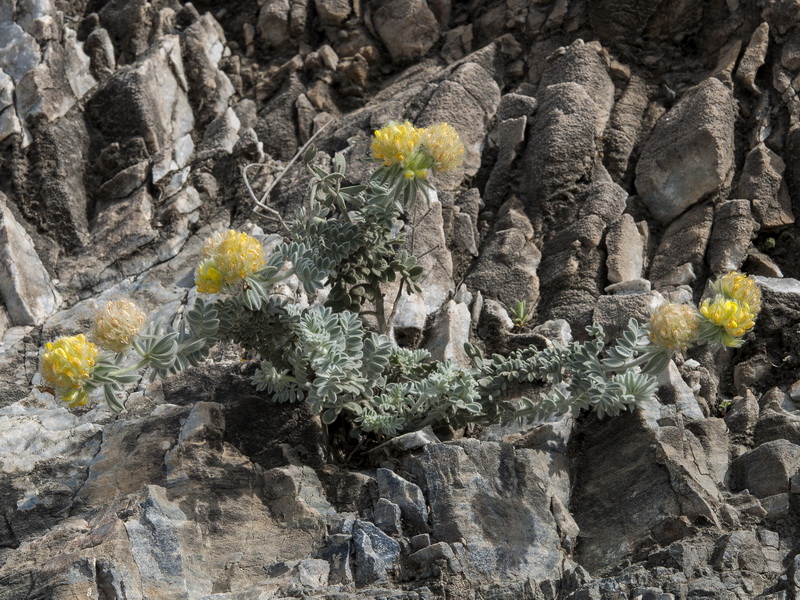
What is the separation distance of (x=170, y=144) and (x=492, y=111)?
8.02 ft

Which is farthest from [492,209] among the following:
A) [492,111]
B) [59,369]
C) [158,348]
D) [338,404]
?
[59,369]

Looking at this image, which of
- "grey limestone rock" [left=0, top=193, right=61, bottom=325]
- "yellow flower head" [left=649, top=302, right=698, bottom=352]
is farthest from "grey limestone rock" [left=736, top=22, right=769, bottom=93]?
"grey limestone rock" [left=0, top=193, right=61, bottom=325]

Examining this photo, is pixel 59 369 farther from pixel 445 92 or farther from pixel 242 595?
pixel 445 92

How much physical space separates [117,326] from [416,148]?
5.43 feet

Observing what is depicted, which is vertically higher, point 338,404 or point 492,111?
point 492,111

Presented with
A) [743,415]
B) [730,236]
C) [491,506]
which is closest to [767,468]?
[743,415]

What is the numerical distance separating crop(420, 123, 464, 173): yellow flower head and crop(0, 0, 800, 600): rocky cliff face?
1.37 metres

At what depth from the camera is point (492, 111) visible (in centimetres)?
716

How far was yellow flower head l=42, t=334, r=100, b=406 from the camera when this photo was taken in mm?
4191

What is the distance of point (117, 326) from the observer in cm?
434

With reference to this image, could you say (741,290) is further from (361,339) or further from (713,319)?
(361,339)

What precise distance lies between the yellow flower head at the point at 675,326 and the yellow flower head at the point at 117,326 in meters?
2.40

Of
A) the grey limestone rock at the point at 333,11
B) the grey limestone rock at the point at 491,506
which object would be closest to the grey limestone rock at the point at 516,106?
the grey limestone rock at the point at 333,11

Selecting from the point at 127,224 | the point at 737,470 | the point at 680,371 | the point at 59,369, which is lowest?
the point at 737,470
